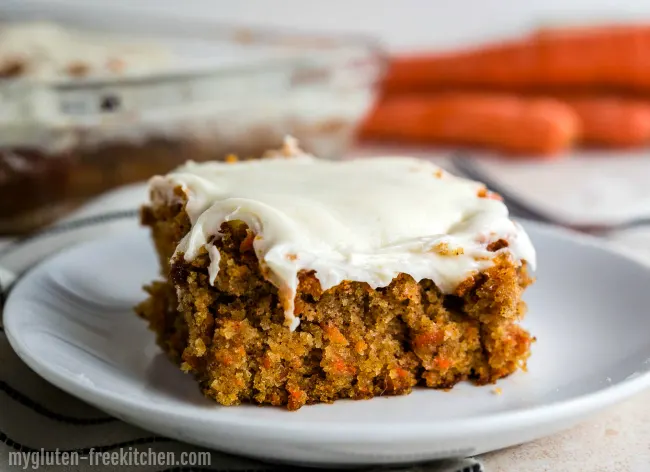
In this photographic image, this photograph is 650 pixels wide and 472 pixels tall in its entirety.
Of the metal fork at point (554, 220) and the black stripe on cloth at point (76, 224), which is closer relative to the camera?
the black stripe on cloth at point (76, 224)

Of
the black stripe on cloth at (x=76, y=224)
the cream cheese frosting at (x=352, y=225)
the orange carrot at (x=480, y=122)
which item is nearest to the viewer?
the cream cheese frosting at (x=352, y=225)

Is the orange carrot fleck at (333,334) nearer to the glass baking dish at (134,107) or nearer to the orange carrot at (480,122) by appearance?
the glass baking dish at (134,107)

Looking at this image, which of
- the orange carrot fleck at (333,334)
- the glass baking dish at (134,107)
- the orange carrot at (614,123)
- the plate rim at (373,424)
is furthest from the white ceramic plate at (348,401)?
the orange carrot at (614,123)

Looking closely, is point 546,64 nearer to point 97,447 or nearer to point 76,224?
point 76,224

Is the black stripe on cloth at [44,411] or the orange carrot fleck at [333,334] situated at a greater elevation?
the orange carrot fleck at [333,334]

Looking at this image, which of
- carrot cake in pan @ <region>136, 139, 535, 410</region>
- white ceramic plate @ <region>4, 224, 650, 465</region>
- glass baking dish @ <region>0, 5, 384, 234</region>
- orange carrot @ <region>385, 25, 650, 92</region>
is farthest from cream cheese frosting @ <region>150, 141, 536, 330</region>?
orange carrot @ <region>385, 25, 650, 92</region>
